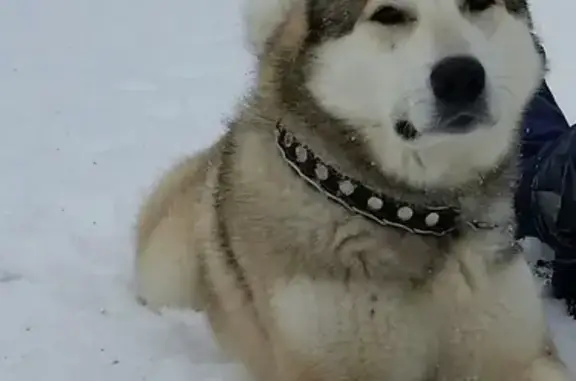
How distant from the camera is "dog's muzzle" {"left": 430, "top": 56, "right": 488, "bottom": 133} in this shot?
1.99 meters

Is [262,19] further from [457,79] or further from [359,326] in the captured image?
[359,326]

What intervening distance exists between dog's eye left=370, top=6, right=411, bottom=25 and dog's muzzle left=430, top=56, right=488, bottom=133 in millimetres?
167

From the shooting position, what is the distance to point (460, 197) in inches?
92.7

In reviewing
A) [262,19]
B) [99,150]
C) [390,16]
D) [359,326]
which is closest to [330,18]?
[390,16]

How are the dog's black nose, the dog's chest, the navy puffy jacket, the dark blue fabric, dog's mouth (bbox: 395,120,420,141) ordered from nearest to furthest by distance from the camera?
1. the dog's black nose
2. dog's mouth (bbox: 395,120,420,141)
3. the dog's chest
4. the navy puffy jacket
5. the dark blue fabric

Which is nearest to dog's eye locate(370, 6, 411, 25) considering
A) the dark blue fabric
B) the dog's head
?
the dog's head

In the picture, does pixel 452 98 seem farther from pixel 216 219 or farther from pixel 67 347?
pixel 67 347

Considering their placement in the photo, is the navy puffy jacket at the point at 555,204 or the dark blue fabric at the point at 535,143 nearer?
the navy puffy jacket at the point at 555,204

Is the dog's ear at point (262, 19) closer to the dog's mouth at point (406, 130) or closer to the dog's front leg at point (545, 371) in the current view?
the dog's mouth at point (406, 130)

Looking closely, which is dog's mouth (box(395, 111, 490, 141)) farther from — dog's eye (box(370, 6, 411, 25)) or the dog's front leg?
the dog's front leg

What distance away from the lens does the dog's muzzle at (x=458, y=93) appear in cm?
199

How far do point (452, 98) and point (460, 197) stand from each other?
39cm

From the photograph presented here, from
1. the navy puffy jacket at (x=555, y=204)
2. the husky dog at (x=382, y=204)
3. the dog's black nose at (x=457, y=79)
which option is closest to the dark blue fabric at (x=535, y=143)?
the navy puffy jacket at (x=555, y=204)

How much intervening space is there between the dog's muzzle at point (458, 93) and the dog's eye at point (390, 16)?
167 mm
